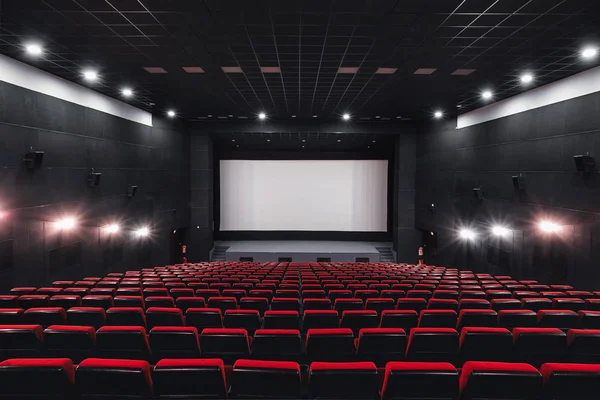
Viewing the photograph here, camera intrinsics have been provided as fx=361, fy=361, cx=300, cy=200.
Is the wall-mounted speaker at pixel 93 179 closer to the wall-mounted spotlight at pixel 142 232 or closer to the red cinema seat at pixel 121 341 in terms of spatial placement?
the wall-mounted spotlight at pixel 142 232

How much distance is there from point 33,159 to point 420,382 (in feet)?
33.5

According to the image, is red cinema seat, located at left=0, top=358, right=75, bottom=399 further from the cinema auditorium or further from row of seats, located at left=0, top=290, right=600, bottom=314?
row of seats, located at left=0, top=290, right=600, bottom=314

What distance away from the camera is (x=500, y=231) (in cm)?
1309

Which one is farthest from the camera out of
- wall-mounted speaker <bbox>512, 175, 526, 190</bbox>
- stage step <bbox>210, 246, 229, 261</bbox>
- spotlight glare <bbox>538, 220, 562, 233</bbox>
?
stage step <bbox>210, 246, 229, 261</bbox>

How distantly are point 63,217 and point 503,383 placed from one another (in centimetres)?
1152

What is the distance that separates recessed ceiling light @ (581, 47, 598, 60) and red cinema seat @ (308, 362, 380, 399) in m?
9.18

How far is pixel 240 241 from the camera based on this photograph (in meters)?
23.3

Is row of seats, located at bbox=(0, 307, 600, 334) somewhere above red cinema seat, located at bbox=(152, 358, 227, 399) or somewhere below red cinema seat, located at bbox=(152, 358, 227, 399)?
below

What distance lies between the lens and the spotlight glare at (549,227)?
10.4 metres

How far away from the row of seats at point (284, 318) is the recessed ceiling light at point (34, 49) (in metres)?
6.26

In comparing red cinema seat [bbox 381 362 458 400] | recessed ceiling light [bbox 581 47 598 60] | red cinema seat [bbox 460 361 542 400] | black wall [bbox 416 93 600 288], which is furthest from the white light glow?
red cinema seat [bbox 381 362 458 400]

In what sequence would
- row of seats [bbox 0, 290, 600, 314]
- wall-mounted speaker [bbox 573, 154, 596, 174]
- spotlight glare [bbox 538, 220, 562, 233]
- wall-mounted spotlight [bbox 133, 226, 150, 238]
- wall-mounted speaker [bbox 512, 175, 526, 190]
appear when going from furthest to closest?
wall-mounted spotlight [bbox 133, 226, 150, 238]
wall-mounted speaker [bbox 512, 175, 526, 190]
spotlight glare [bbox 538, 220, 562, 233]
wall-mounted speaker [bbox 573, 154, 596, 174]
row of seats [bbox 0, 290, 600, 314]

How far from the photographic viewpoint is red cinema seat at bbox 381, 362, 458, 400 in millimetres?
2408

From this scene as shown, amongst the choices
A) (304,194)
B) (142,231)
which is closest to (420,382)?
(142,231)
